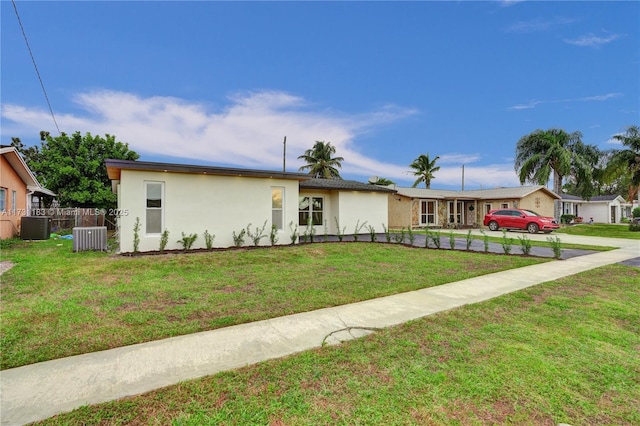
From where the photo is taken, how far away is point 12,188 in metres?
14.2

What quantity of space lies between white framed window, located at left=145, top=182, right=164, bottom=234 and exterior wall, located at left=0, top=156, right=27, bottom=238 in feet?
28.1

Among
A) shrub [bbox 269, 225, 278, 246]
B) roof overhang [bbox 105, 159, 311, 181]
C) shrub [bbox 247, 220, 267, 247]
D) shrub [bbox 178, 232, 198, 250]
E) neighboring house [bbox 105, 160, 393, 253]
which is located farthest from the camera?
shrub [bbox 269, 225, 278, 246]

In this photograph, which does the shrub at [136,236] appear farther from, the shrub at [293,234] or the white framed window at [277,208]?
the shrub at [293,234]

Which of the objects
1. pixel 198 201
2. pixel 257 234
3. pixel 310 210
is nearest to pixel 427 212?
pixel 310 210

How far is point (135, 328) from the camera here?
3.86 metres

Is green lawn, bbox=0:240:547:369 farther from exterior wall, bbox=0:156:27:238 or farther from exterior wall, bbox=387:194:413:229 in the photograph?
exterior wall, bbox=387:194:413:229

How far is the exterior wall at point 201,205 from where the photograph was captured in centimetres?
941

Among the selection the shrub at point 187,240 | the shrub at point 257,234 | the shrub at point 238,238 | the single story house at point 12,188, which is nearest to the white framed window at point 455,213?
the shrub at point 257,234

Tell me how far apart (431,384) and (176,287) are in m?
5.10

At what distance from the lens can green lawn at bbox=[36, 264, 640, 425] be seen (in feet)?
7.25

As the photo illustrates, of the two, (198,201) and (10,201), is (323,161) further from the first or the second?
(10,201)

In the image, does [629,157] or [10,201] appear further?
[629,157]

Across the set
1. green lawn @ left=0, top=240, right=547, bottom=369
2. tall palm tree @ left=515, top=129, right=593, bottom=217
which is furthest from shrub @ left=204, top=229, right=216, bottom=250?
tall palm tree @ left=515, top=129, right=593, bottom=217

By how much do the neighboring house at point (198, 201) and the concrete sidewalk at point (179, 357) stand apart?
23.8 ft
